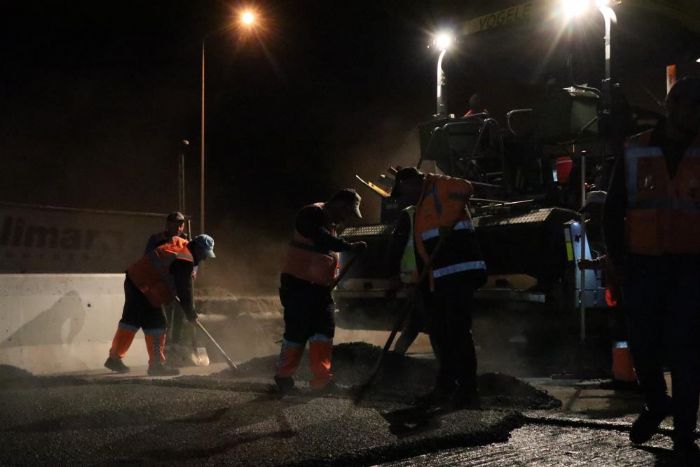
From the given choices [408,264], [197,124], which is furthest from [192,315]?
[197,124]

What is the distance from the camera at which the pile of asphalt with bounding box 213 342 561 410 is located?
4914 mm

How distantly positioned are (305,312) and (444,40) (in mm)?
5014

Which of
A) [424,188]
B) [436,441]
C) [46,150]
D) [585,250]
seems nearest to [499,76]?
[585,250]

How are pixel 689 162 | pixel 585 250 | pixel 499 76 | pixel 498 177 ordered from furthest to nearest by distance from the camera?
1. pixel 499 76
2. pixel 498 177
3. pixel 585 250
4. pixel 689 162

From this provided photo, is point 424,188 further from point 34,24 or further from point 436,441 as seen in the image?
point 34,24

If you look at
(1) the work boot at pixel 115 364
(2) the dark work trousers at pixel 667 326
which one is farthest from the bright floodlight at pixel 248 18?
(2) the dark work trousers at pixel 667 326

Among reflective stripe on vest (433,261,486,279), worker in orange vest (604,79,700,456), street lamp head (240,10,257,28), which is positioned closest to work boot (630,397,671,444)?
worker in orange vest (604,79,700,456)

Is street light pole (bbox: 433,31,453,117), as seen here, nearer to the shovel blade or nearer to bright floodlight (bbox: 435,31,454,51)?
bright floodlight (bbox: 435,31,454,51)

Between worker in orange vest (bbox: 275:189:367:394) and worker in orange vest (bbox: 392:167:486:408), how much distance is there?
0.72m

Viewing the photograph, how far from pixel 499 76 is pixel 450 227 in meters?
5.77

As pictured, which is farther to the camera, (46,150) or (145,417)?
(46,150)

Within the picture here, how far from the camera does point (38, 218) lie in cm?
1159

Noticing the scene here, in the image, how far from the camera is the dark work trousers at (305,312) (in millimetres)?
5578

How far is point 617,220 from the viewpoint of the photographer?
358cm
